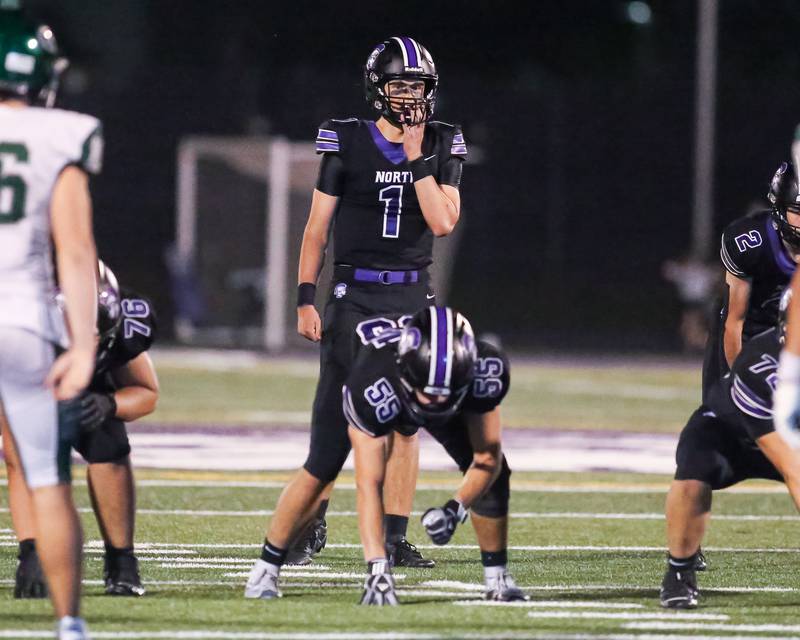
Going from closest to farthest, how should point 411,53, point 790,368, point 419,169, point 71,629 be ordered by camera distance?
point 71,629 < point 790,368 < point 419,169 < point 411,53

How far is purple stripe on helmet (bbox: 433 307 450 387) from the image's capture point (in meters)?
6.19

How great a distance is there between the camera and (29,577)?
6.71 metres

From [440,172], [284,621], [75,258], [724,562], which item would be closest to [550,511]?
[724,562]

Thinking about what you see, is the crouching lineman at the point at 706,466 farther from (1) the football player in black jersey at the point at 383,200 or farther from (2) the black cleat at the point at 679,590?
(1) the football player in black jersey at the point at 383,200

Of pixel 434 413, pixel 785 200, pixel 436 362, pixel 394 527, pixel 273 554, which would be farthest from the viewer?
pixel 394 527

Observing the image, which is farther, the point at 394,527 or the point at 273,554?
the point at 394,527

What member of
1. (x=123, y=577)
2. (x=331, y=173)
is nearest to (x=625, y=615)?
(x=123, y=577)

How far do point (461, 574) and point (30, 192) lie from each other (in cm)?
278

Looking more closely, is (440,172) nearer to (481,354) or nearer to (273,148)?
(481,354)

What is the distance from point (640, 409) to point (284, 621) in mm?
11316

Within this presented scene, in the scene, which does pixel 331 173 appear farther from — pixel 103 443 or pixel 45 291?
pixel 45 291

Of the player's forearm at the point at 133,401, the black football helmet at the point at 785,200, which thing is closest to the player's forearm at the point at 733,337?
the black football helmet at the point at 785,200

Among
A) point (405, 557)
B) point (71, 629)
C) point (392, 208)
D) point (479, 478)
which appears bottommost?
point (405, 557)

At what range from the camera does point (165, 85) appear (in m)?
33.8
